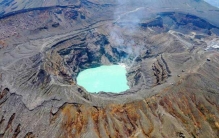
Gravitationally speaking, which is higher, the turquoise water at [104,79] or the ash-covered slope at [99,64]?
the ash-covered slope at [99,64]

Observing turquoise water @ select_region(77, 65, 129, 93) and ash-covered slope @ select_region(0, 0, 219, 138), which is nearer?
ash-covered slope @ select_region(0, 0, 219, 138)

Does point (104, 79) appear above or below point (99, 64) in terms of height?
above

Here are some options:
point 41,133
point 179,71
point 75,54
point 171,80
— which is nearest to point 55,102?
point 41,133

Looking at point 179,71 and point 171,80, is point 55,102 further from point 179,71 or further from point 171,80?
point 179,71

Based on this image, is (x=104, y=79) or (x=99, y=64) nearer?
(x=104, y=79)

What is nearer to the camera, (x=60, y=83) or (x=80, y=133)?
(x=80, y=133)
